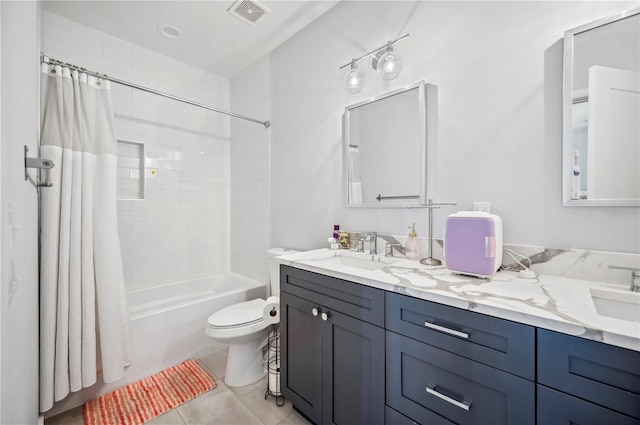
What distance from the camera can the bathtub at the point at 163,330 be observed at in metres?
1.82

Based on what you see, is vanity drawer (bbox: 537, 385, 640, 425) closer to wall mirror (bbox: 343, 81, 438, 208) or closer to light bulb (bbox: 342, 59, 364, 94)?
wall mirror (bbox: 343, 81, 438, 208)

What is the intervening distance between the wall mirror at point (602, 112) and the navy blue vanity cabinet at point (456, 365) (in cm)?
71

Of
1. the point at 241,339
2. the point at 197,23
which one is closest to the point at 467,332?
the point at 241,339

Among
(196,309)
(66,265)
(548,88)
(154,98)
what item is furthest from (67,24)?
(548,88)

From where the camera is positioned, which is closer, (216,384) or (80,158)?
(80,158)

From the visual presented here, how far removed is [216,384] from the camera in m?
1.83

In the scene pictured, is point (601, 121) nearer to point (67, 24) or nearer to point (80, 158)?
point (80, 158)

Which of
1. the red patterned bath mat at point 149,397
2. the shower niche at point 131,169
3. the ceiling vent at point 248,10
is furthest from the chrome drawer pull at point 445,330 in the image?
the shower niche at point 131,169

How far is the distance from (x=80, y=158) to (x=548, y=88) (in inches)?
98.4

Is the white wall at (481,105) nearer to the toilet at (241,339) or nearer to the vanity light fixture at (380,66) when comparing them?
the vanity light fixture at (380,66)

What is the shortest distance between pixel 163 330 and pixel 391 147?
2.10 m

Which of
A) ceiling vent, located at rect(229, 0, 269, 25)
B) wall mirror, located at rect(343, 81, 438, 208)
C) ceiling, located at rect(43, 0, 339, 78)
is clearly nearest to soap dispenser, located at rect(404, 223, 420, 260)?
wall mirror, located at rect(343, 81, 438, 208)

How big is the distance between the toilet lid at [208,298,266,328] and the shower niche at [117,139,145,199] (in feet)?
4.66

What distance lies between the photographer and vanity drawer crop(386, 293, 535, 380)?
76 centimetres
